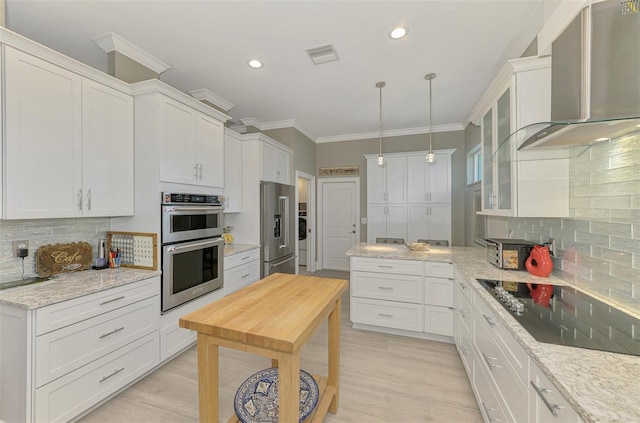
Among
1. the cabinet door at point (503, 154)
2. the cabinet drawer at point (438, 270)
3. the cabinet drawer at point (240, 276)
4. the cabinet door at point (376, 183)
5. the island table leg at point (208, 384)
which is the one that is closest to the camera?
the island table leg at point (208, 384)

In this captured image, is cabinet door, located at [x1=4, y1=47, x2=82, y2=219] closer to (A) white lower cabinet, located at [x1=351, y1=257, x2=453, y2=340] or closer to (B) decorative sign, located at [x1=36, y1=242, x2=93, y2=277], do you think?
(B) decorative sign, located at [x1=36, y1=242, x2=93, y2=277]

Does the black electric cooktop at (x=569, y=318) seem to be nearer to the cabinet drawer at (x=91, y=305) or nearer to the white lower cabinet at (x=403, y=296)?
the white lower cabinet at (x=403, y=296)

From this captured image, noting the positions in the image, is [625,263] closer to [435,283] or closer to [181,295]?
[435,283]

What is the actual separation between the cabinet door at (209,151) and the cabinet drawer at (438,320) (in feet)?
8.87

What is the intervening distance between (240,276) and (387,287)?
1813 millimetres

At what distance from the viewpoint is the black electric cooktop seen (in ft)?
3.37

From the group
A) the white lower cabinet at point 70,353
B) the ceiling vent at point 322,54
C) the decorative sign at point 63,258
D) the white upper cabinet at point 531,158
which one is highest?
the ceiling vent at point 322,54

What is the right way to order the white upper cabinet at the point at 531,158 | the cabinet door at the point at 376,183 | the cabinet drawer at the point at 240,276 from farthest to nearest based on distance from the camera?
the cabinet door at the point at 376,183 < the cabinet drawer at the point at 240,276 < the white upper cabinet at the point at 531,158

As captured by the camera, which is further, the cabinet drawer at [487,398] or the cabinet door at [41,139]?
the cabinet door at [41,139]

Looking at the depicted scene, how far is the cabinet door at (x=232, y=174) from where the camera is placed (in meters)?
3.51

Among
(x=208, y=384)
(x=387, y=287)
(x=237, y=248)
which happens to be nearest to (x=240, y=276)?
(x=237, y=248)

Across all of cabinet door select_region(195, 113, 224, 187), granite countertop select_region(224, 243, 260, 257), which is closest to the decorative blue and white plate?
granite countertop select_region(224, 243, 260, 257)

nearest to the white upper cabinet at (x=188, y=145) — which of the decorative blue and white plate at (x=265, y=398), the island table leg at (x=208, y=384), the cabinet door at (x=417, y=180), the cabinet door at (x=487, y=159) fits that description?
the island table leg at (x=208, y=384)

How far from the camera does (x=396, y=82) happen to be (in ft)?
10.5
